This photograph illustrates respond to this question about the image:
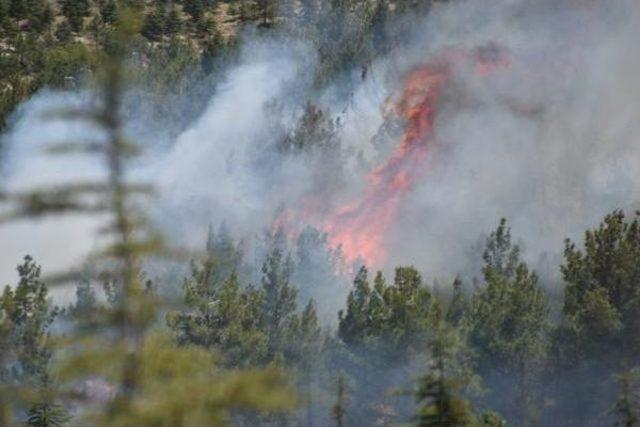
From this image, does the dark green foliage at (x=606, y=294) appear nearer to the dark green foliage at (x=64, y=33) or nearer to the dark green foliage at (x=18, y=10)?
the dark green foliage at (x=64, y=33)

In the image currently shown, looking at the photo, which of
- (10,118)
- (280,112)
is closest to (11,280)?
(10,118)

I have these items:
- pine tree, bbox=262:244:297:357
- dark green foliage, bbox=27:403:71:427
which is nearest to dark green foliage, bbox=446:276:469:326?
pine tree, bbox=262:244:297:357

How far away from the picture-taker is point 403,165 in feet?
224

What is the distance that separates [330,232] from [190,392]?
54281 millimetres

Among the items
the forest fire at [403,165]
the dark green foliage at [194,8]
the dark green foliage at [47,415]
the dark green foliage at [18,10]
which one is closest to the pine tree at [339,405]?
the dark green foliage at [47,415]

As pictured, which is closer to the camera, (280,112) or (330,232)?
(330,232)

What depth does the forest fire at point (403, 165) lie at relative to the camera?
204ft

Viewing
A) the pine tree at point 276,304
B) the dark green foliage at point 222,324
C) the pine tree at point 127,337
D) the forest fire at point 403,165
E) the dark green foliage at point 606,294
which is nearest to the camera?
the pine tree at point 127,337

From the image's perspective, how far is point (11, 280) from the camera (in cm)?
5291

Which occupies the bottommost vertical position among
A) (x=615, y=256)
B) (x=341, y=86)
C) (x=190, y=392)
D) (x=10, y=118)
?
(x=190, y=392)

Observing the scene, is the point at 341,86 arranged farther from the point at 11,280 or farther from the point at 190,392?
the point at 190,392

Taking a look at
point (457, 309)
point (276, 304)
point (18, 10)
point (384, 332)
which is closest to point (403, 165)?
point (457, 309)

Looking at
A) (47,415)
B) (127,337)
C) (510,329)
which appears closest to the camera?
(127,337)

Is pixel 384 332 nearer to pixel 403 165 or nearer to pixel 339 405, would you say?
pixel 339 405
